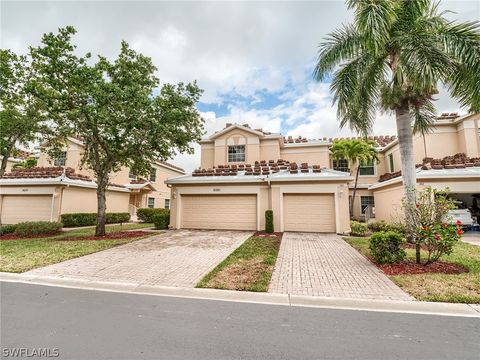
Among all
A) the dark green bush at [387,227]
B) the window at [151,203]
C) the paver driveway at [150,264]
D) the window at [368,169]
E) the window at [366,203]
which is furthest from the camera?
the window at [151,203]

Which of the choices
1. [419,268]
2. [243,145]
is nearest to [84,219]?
[243,145]

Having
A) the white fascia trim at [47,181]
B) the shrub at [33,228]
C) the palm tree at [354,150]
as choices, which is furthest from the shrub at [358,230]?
the white fascia trim at [47,181]

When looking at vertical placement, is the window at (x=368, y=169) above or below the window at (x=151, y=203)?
above

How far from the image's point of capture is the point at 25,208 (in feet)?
54.9

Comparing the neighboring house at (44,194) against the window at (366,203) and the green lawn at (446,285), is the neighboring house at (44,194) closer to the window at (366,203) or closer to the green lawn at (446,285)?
the green lawn at (446,285)

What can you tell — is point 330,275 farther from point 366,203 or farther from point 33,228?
point 366,203

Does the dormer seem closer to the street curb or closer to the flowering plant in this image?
the flowering plant

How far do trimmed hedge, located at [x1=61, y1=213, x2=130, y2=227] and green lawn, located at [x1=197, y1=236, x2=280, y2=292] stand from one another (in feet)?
45.3

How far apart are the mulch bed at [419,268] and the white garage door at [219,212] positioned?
8.22 metres

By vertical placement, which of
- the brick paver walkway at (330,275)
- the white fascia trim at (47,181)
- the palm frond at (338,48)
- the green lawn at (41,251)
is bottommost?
the brick paver walkway at (330,275)

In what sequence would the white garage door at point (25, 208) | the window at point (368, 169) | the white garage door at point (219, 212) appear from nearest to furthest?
1. the white garage door at point (219, 212)
2. the white garage door at point (25, 208)
3. the window at point (368, 169)

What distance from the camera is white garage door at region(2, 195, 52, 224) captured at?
53.6 feet

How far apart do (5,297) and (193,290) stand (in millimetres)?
3748

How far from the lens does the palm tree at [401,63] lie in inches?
301
